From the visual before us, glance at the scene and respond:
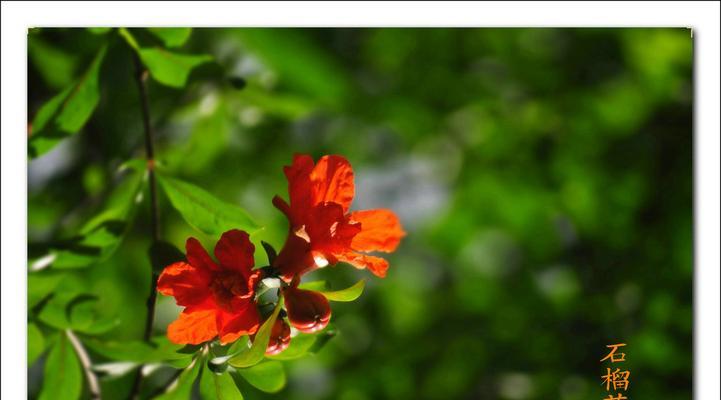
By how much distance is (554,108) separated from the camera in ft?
3.63

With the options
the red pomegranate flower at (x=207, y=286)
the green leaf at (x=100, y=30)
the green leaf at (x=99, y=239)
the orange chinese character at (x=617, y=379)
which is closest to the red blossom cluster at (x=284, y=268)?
the red pomegranate flower at (x=207, y=286)

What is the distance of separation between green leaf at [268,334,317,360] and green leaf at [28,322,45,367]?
0.90ft

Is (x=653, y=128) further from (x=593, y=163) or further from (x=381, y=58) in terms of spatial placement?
(x=381, y=58)

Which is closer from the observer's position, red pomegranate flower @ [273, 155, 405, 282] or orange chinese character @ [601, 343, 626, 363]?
red pomegranate flower @ [273, 155, 405, 282]

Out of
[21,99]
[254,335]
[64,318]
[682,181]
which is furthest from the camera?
[682,181]

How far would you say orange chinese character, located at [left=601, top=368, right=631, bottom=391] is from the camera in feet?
3.28

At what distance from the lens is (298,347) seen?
1.98 feet

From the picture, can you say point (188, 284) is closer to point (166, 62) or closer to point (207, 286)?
point (207, 286)

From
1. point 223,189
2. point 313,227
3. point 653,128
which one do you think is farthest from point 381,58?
point 313,227

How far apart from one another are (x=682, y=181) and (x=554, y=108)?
213 mm

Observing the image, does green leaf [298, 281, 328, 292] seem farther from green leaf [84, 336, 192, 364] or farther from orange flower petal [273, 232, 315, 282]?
green leaf [84, 336, 192, 364]

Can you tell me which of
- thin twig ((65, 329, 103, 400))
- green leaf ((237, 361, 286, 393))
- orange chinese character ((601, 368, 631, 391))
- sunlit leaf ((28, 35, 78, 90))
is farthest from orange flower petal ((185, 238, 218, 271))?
orange chinese character ((601, 368, 631, 391))

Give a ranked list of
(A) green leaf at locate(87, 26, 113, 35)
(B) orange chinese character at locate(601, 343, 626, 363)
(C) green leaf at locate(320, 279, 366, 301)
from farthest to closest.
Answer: (B) orange chinese character at locate(601, 343, 626, 363)
(A) green leaf at locate(87, 26, 113, 35)
(C) green leaf at locate(320, 279, 366, 301)

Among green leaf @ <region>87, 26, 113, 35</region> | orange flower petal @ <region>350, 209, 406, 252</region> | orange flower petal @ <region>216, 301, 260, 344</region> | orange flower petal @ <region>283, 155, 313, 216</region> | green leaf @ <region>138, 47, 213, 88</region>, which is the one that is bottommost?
orange flower petal @ <region>216, 301, 260, 344</region>
